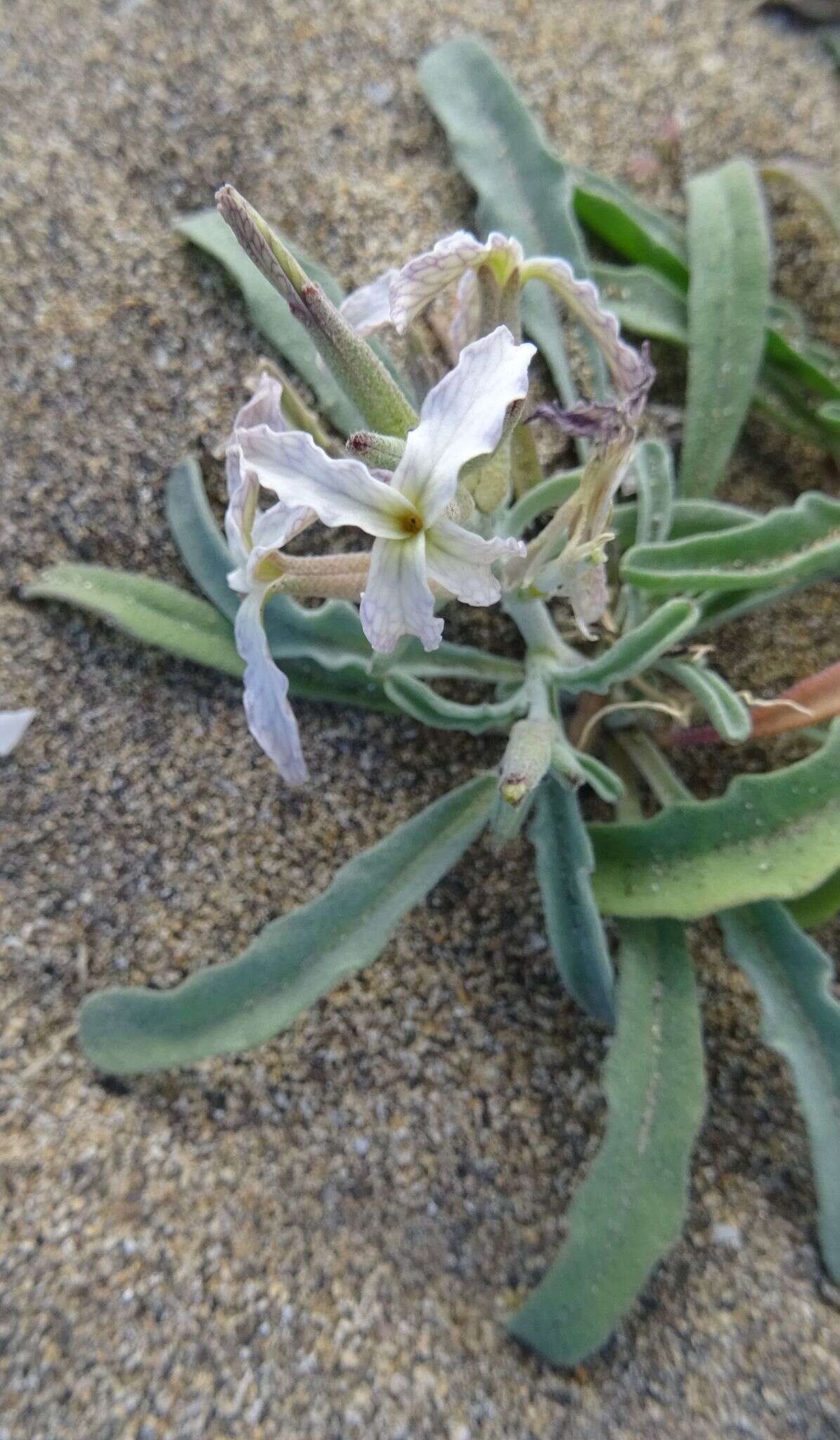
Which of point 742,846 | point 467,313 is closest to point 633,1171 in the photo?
point 742,846

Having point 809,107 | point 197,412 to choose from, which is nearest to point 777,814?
point 197,412

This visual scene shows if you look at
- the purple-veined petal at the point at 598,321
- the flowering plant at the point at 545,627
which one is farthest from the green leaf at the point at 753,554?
the purple-veined petal at the point at 598,321

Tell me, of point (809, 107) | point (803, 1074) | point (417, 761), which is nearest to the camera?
point (803, 1074)

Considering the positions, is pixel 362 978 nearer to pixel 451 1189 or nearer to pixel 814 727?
pixel 451 1189

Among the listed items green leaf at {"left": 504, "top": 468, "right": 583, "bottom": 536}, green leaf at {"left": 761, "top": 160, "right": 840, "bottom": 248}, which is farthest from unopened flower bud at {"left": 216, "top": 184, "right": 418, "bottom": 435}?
green leaf at {"left": 761, "top": 160, "right": 840, "bottom": 248}

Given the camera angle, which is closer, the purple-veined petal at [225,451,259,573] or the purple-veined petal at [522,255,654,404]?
the purple-veined petal at [225,451,259,573]

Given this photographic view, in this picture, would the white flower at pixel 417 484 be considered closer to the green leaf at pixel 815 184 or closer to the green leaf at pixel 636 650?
the green leaf at pixel 636 650

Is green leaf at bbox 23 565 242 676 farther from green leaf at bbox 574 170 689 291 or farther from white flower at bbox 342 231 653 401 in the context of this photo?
Answer: green leaf at bbox 574 170 689 291

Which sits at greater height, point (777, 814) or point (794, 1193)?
point (777, 814)
